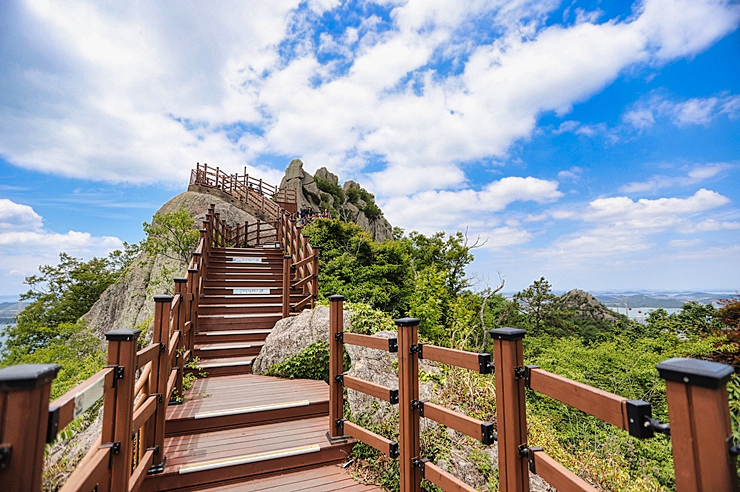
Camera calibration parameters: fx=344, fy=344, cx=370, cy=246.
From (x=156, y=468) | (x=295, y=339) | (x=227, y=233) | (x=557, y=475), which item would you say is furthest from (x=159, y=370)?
(x=227, y=233)

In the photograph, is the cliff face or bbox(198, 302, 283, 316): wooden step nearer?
bbox(198, 302, 283, 316): wooden step

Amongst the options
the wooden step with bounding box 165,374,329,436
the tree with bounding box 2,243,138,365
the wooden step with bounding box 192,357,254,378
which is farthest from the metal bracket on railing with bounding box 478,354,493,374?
the tree with bounding box 2,243,138,365

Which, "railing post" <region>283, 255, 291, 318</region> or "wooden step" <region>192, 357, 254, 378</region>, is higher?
"railing post" <region>283, 255, 291, 318</region>

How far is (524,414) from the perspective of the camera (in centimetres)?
200

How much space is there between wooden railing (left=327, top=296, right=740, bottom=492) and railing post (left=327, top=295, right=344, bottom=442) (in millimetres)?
10

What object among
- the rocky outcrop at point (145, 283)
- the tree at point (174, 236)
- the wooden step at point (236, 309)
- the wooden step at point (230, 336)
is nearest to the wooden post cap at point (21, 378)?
the wooden step at point (230, 336)

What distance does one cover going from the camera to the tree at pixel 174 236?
12938 millimetres

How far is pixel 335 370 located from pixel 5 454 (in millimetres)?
2926

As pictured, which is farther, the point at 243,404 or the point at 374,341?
the point at 243,404

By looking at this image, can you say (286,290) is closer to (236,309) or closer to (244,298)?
(236,309)

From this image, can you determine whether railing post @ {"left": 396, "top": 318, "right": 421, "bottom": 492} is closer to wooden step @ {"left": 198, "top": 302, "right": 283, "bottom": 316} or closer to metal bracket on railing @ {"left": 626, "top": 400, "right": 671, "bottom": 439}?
metal bracket on railing @ {"left": 626, "top": 400, "right": 671, "bottom": 439}

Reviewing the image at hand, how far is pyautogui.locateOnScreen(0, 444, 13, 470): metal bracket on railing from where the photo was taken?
3.25ft

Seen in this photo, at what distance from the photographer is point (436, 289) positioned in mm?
→ 10125

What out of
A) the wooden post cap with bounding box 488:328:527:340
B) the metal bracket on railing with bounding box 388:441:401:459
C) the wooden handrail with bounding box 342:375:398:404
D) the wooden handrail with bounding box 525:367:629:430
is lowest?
the metal bracket on railing with bounding box 388:441:401:459
